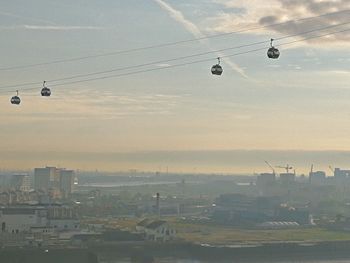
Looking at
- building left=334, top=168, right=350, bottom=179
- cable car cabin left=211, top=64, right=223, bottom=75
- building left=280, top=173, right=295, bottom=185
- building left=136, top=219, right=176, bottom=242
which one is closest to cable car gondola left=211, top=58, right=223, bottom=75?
cable car cabin left=211, top=64, right=223, bottom=75

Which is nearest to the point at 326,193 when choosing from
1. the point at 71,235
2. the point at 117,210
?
the point at 117,210

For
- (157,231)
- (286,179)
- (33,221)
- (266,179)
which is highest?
(266,179)

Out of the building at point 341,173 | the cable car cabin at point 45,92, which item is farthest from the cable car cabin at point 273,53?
the building at point 341,173

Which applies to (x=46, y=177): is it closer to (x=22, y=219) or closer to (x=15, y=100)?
(x=22, y=219)

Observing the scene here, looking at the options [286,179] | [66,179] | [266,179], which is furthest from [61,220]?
[266,179]

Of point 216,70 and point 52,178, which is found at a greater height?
point 52,178

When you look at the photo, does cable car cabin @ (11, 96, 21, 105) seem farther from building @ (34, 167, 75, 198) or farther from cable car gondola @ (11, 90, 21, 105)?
building @ (34, 167, 75, 198)

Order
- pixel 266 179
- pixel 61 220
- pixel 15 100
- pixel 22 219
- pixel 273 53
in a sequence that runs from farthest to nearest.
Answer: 1. pixel 266 179
2. pixel 61 220
3. pixel 22 219
4. pixel 15 100
5. pixel 273 53

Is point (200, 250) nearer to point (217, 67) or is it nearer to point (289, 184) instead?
point (217, 67)

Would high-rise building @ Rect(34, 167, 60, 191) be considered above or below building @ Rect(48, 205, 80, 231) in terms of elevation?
above

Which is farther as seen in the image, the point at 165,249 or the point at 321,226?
the point at 321,226

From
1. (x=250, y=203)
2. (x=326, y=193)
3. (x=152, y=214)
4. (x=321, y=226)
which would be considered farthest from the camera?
(x=326, y=193)
